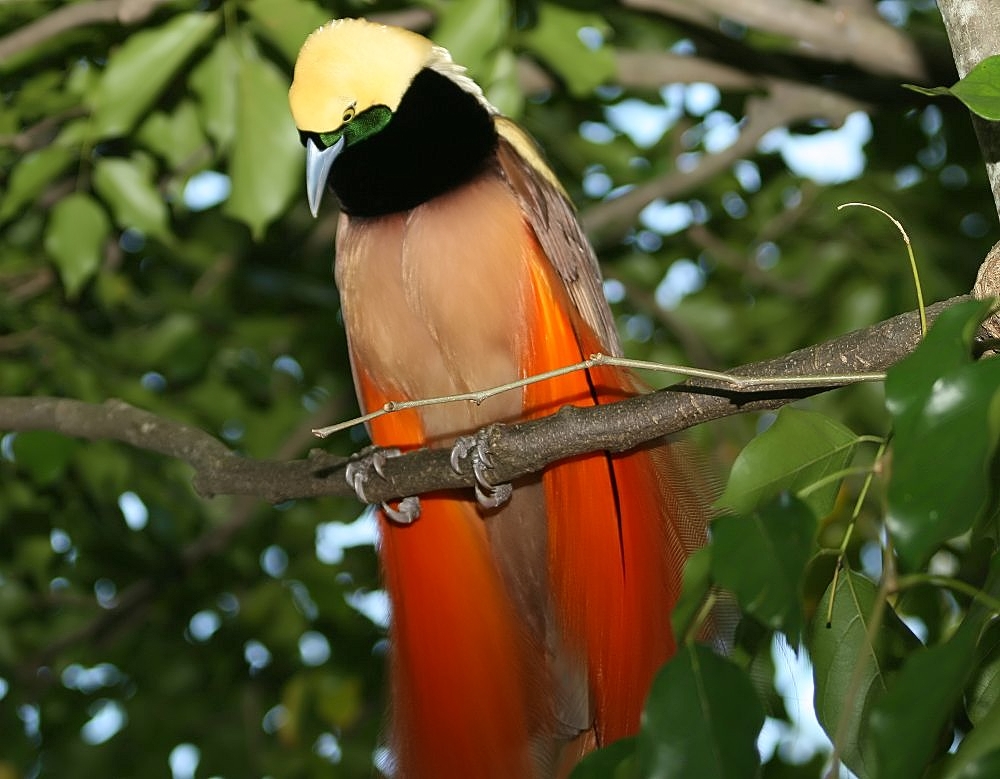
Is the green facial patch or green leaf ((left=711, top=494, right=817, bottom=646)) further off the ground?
green leaf ((left=711, top=494, right=817, bottom=646))

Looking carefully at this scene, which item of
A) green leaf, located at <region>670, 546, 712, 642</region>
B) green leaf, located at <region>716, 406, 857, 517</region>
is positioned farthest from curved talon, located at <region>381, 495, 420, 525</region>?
green leaf, located at <region>670, 546, 712, 642</region>

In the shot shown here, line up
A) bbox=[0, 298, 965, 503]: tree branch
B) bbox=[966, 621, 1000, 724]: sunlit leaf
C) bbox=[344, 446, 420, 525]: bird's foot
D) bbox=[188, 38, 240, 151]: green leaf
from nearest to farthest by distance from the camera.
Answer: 1. bbox=[966, 621, 1000, 724]: sunlit leaf
2. bbox=[0, 298, 965, 503]: tree branch
3. bbox=[344, 446, 420, 525]: bird's foot
4. bbox=[188, 38, 240, 151]: green leaf

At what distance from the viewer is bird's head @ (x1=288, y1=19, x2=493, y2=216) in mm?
2680

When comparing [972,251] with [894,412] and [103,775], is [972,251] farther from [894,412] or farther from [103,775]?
[103,775]

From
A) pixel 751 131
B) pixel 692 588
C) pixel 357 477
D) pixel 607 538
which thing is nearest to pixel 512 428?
pixel 357 477

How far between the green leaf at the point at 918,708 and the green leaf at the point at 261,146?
201 cm

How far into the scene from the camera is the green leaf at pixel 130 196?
3221 mm

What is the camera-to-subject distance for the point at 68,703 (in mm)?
5148

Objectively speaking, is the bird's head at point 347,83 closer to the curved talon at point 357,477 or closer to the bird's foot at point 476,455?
the curved talon at point 357,477

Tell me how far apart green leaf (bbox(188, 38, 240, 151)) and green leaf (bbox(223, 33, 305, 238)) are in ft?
0.31

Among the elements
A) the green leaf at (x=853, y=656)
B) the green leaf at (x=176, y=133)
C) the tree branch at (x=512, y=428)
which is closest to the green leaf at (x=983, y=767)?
the green leaf at (x=853, y=656)

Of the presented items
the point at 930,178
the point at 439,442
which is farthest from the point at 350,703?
the point at 930,178

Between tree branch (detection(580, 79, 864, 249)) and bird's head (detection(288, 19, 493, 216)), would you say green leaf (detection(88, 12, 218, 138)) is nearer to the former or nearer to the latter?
bird's head (detection(288, 19, 493, 216))

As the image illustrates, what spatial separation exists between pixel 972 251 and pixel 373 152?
8.61ft
